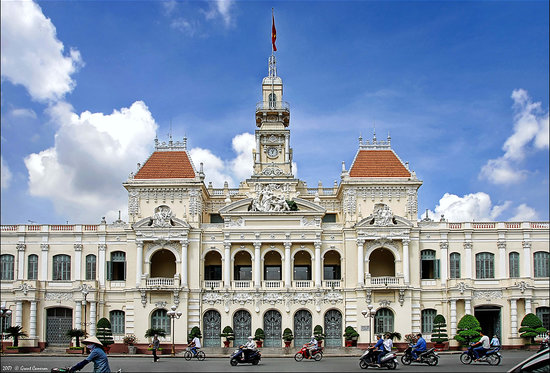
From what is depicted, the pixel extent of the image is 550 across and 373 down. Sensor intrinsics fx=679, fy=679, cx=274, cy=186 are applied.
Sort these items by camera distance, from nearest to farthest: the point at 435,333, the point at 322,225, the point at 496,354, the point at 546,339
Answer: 1. the point at 496,354
2. the point at 546,339
3. the point at 435,333
4. the point at 322,225

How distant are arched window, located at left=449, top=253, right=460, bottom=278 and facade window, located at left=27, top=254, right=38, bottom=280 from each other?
35.2 meters

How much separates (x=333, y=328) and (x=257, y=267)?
26.6ft

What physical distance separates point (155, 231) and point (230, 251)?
21.4 ft

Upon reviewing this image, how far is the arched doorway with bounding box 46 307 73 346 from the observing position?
56.6m

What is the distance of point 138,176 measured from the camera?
194 ft

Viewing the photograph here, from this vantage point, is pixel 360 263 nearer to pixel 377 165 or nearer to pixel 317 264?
pixel 317 264

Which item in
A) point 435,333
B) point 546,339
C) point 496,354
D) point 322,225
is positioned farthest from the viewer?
point 322,225

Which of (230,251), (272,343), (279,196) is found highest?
(279,196)

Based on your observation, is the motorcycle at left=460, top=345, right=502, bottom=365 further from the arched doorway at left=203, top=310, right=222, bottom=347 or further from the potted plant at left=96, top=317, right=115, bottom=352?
the potted plant at left=96, top=317, right=115, bottom=352

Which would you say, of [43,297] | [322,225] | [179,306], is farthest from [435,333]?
[43,297]

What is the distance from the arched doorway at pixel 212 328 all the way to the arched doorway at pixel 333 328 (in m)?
8.92

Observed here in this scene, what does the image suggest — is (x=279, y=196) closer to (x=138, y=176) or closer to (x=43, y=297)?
(x=138, y=176)

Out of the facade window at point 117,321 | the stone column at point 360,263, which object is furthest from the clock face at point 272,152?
the facade window at point 117,321

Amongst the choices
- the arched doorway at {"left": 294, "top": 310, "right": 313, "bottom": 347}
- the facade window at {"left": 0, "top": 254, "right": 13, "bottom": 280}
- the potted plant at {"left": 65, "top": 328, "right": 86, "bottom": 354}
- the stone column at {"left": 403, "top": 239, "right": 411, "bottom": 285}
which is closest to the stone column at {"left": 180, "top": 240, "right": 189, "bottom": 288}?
the potted plant at {"left": 65, "top": 328, "right": 86, "bottom": 354}
